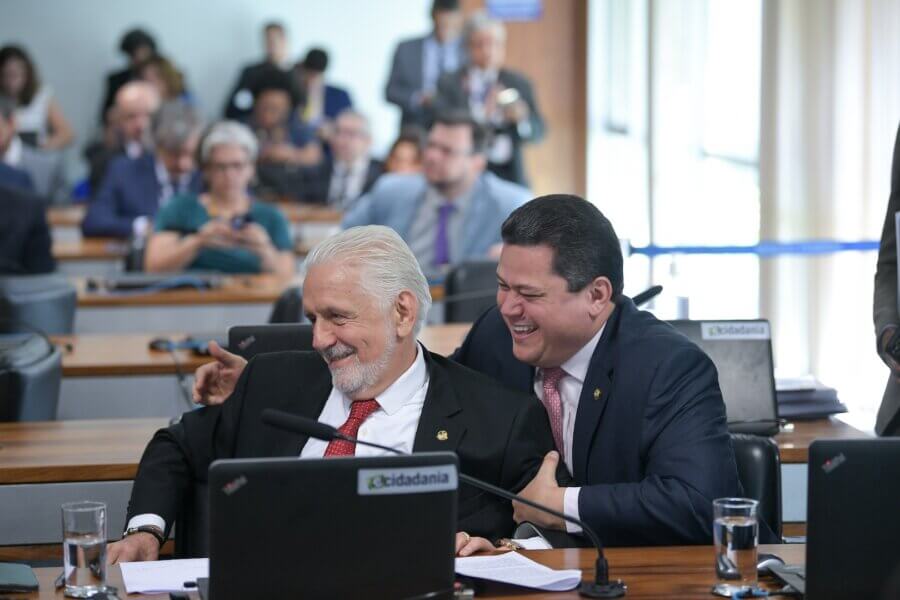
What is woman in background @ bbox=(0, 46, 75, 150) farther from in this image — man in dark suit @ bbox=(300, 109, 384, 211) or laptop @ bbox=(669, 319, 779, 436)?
laptop @ bbox=(669, 319, 779, 436)

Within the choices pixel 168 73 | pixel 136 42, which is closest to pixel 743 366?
pixel 168 73

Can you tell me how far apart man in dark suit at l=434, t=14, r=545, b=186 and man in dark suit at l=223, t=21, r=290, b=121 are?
4.89 metres

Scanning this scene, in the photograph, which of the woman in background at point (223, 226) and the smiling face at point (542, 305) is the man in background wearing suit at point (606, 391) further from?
the woman in background at point (223, 226)

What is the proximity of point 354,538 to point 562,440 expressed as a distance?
985 millimetres

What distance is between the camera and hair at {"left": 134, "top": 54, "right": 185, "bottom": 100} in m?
13.0

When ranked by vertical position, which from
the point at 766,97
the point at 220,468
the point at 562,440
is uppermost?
the point at 766,97

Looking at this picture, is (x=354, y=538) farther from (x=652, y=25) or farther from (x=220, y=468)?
(x=652, y=25)

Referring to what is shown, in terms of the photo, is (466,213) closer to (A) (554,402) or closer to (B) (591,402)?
(A) (554,402)

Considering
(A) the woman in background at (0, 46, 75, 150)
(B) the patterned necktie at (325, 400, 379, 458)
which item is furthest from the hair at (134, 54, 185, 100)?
(B) the patterned necktie at (325, 400, 379, 458)

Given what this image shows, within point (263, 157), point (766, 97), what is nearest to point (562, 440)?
point (766, 97)

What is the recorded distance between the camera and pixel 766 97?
577 cm

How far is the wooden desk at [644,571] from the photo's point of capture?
2098 millimetres

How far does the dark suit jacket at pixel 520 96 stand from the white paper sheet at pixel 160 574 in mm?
6624

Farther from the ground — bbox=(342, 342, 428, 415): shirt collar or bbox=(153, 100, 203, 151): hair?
bbox=(153, 100, 203, 151): hair
